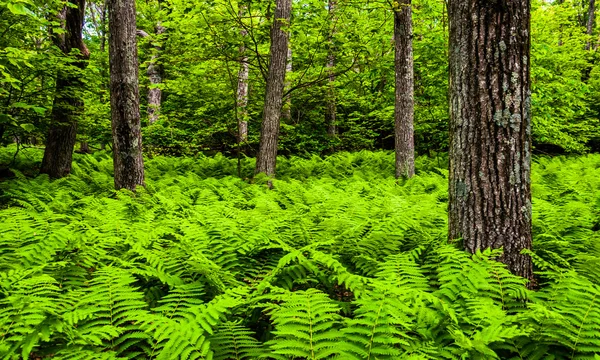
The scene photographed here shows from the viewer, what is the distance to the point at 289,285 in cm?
304

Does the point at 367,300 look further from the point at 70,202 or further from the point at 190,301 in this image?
the point at 70,202

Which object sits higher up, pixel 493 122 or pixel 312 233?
pixel 493 122

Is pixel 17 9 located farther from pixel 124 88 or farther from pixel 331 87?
pixel 331 87

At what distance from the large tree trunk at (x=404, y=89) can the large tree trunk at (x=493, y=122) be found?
4772 mm

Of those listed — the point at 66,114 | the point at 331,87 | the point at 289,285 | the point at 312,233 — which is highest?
the point at 331,87

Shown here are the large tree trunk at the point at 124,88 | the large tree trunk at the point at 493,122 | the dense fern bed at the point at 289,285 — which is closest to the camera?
the dense fern bed at the point at 289,285

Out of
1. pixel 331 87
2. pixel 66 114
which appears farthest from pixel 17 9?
pixel 331 87

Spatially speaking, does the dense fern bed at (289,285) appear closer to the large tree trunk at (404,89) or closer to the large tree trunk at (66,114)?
the large tree trunk at (404,89)

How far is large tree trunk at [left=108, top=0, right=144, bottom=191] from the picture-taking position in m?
6.01

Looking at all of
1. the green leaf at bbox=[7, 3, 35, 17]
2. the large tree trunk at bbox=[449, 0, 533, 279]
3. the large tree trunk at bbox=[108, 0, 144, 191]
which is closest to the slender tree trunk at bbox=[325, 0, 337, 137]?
the large tree trunk at bbox=[108, 0, 144, 191]

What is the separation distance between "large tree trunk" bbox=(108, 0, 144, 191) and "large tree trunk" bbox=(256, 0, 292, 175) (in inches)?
105

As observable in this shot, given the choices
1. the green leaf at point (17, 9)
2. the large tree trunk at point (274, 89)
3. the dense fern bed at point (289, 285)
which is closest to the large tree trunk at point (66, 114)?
the dense fern bed at point (289, 285)

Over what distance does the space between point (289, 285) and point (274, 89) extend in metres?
5.72

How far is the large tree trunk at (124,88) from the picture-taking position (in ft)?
19.7
